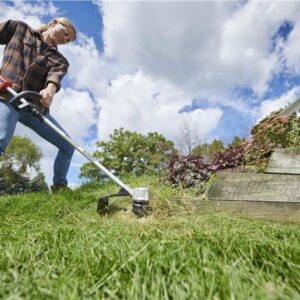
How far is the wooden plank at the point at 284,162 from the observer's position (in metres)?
3.41

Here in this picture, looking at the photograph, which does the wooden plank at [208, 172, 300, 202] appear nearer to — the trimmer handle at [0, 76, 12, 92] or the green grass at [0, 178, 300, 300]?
the green grass at [0, 178, 300, 300]

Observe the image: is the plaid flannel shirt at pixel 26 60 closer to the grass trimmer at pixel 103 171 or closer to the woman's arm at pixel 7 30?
the woman's arm at pixel 7 30

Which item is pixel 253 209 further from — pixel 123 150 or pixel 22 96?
→ pixel 123 150

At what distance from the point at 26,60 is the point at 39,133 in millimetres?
879

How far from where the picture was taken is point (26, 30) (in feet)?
14.5

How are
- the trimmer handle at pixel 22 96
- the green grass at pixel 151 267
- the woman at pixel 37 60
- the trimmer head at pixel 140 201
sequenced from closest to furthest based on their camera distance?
1. the green grass at pixel 151 267
2. the trimmer head at pixel 140 201
3. the trimmer handle at pixel 22 96
4. the woman at pixel 37 60

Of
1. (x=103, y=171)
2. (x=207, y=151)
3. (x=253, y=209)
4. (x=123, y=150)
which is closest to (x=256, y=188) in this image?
(x=253, y=209)

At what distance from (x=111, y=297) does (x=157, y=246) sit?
0.46 metres

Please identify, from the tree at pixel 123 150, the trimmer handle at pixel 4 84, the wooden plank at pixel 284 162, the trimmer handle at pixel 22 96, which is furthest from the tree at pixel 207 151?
the tree at pixel 123 150

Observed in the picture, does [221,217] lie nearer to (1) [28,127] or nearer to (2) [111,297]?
(2) [111,297]

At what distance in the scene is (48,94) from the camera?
13.6ft

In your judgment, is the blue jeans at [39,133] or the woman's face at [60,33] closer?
the blue jeans at [39,133]

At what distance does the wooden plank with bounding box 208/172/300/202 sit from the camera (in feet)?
10.2

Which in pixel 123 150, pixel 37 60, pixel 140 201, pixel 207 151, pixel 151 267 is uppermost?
pixel 123 150
